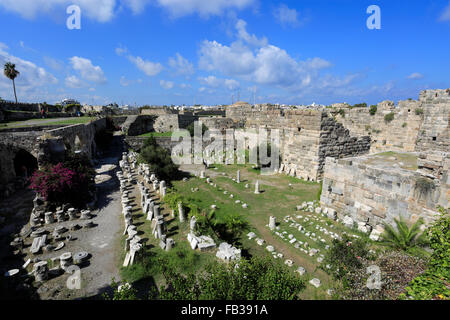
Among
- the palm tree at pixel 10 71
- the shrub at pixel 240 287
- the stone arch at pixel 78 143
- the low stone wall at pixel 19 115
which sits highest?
the palm tree at pixel 10 71

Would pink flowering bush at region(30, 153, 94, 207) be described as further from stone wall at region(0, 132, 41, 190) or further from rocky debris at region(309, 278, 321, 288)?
rocky debris at region(309, 278, 321, 288)

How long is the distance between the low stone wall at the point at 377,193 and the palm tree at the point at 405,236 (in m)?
0.46

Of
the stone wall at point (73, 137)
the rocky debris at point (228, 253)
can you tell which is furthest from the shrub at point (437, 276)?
the stone wall at point (73, 137)

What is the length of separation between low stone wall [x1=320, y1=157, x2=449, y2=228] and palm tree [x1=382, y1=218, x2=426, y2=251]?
46 centimetres

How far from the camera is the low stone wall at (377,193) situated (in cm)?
612

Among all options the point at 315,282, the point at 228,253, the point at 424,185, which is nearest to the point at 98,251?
the point at 228,253

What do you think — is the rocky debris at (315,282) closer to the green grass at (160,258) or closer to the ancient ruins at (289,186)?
the ancient ruins at (289,186)

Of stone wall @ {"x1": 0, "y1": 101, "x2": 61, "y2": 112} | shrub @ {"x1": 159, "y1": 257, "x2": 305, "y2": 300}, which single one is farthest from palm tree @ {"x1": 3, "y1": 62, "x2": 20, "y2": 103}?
shrub @ {"x1": 159, "y1": 257, "x2": 305, "y2": 300}

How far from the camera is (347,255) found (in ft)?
18.5

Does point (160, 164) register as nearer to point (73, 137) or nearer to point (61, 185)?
point (61, 185)

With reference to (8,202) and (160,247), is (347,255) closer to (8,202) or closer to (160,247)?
(160,247)

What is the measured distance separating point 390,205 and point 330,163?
2.48 metres

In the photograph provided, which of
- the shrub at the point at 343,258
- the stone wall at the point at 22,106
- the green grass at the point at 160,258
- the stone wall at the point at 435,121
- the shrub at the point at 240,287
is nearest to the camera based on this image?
the shrub at the point at 240,287
